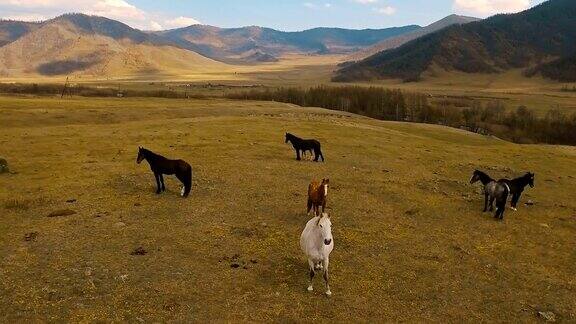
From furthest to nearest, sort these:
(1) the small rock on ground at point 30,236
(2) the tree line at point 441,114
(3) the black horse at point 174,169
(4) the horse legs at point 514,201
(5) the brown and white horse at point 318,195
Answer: (2) the tree line at point 441,114 → (4) the horse legs at point 514,201 → (3) the black horse at point 174,169 → (5) the brown and white horse at point 318,195 → (1) the small rock on ground at point 30,236

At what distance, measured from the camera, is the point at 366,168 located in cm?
3366

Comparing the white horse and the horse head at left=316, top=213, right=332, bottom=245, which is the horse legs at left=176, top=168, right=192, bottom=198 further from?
the horse head at left=316, top=213, right=332, bottom=245

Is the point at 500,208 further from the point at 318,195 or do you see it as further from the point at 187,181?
the point at 187,181

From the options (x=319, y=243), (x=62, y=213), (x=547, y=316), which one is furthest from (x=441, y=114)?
(x=319, y=243)

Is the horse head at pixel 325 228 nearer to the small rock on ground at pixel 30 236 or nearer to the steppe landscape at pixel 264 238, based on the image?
the steppe landscape at pixel 264 238

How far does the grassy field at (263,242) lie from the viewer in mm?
14180

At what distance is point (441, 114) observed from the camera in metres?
106

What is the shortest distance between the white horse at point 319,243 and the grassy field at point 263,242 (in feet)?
2.99

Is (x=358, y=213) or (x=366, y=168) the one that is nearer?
(x=358, y=213)

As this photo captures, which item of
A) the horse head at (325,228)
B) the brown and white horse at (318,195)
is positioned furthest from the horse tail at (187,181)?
the horse head at (325,228)

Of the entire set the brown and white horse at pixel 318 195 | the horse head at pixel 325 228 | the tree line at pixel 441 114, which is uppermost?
the horse head at pixel 325 228

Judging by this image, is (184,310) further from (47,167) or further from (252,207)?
(47,167)

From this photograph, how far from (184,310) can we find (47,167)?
20893mm

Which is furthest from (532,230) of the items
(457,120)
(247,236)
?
(457,120)
